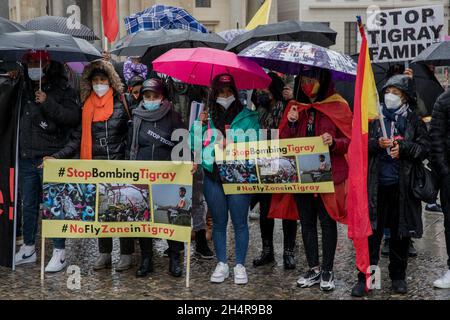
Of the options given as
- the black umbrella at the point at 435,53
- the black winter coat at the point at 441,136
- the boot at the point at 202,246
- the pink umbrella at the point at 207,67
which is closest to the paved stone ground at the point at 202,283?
the boot at the point at 202,246

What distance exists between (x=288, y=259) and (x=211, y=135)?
1748mm

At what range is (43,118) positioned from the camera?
7488 mm

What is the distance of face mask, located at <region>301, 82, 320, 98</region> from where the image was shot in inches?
259

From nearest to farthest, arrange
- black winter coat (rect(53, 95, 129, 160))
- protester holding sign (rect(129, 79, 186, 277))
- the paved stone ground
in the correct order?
1. the paved stone ground
2. protester holding sign (rect(129, 79, 186, 277))
3. black winter coat (rect(53, 95, 129, 160))

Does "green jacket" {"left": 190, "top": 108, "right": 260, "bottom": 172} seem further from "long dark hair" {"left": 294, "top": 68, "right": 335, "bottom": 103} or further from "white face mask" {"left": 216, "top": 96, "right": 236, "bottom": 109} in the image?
"long dark hair" {"left": 294, "top": 68, "right": 335, "bottom": 103}

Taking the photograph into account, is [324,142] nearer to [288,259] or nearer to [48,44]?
[288,259]

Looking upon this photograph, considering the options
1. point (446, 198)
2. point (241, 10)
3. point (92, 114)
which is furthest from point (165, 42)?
point (241, 10)

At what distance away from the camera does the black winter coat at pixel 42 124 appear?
24.5ft

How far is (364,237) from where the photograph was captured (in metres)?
6.19

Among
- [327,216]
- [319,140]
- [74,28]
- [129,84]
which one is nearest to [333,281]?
[327,216]

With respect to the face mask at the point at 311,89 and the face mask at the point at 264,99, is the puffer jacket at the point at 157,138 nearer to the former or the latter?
the face mask at the point at 264,99

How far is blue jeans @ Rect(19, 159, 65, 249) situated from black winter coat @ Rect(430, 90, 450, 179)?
4.19 metres

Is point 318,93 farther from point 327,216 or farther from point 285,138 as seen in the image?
point 327,216

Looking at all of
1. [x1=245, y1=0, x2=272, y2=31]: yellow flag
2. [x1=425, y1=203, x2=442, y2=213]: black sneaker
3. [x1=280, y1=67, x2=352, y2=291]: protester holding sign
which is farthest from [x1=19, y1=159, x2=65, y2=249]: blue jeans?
[x1=425, y1=203, x2=442, y2=213]: black sneaker
